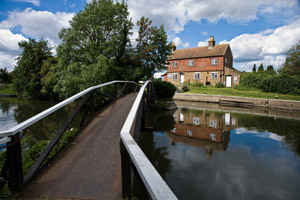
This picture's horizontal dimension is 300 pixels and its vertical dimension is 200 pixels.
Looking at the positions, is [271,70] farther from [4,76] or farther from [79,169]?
[4,76]

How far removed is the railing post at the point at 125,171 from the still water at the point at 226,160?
2494 millimetres

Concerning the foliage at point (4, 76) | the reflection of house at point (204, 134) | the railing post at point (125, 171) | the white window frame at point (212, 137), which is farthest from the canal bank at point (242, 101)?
the foliage at point (4, 76)

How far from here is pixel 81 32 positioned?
15.9 m

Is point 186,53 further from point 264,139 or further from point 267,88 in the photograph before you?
point 264,139

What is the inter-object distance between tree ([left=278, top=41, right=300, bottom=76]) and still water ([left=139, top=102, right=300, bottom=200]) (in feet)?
69.0

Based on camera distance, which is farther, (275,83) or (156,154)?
(275,83)

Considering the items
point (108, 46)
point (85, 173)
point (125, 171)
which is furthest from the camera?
point (108, 46)

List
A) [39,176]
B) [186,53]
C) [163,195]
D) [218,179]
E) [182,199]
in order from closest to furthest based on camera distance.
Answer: [163,195]
[39,176]
[182,199]
[218,179]
[186,53]

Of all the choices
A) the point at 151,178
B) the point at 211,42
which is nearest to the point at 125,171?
the point at 151,178

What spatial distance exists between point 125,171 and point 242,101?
69.8 ft

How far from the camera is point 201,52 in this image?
108 feet

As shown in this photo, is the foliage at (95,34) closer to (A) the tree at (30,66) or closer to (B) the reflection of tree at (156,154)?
(B) the reflection of tree at (156,154)

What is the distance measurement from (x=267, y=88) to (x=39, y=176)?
25809 mm

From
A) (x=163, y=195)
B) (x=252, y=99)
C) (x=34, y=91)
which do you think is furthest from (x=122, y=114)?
(x=34, y=91)
